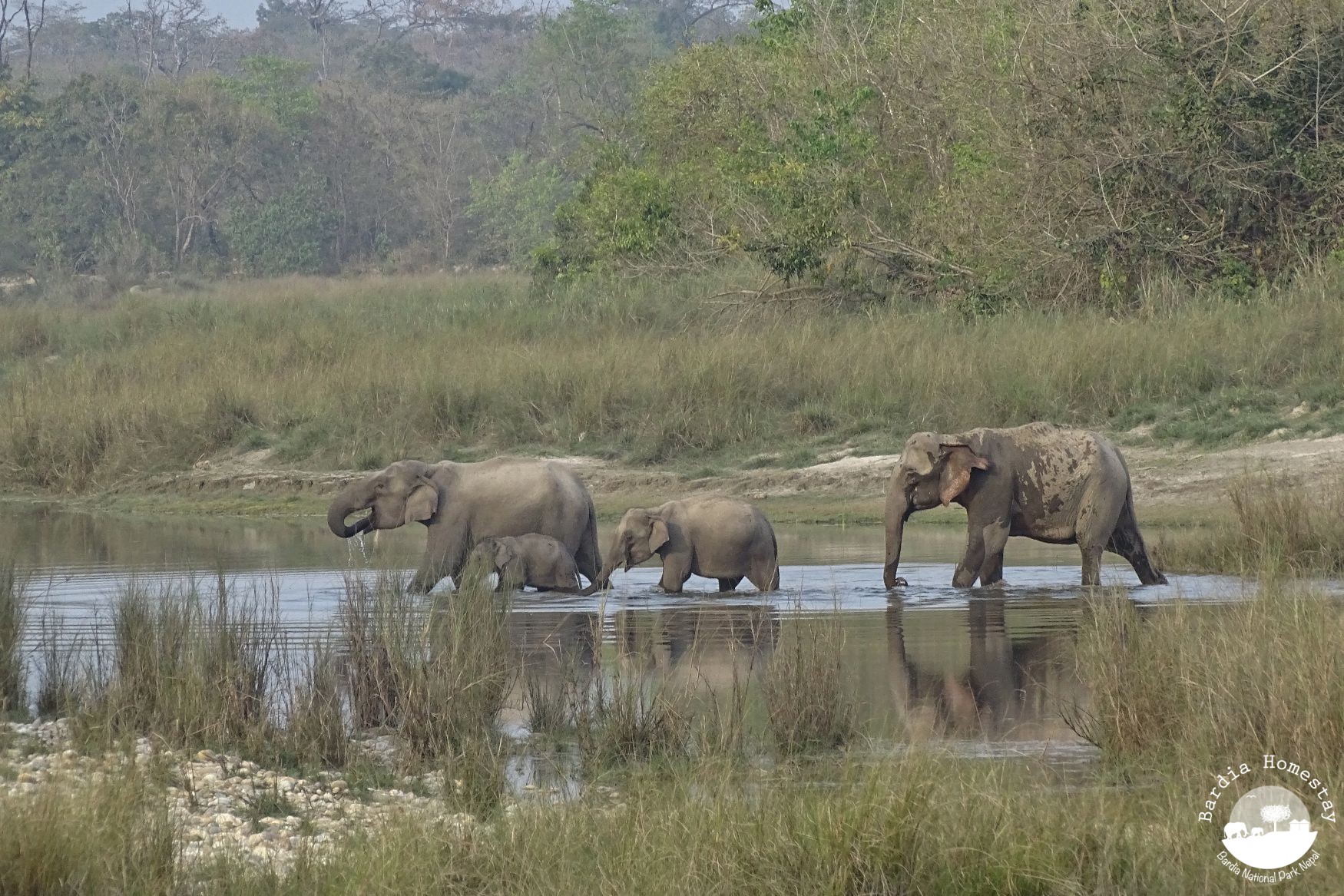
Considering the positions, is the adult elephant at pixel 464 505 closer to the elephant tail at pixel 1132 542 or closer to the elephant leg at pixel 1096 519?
the elephant leg at pixel 1096 519

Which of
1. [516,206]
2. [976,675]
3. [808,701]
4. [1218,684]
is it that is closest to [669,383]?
[976,675]

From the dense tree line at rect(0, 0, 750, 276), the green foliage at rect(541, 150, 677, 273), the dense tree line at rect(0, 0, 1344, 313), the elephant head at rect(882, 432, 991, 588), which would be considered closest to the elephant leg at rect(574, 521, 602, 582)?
the elephant head at rect(882, 432, 991, 588)

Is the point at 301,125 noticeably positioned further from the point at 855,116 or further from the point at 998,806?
the point at 998,806

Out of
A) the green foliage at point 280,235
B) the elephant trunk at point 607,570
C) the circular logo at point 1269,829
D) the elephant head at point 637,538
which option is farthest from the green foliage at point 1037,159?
the green foliage at point 280,235

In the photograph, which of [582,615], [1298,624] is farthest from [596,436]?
[1298,624]

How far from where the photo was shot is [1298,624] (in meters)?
7.62

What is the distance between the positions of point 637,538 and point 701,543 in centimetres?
47

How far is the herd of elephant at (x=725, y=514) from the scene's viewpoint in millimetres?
13750

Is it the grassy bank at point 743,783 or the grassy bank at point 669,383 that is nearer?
the grassy bank at point 743,783

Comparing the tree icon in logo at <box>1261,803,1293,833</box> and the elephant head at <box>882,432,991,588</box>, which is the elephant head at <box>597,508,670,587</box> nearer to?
the elephant head at <box>882,432,991,588</box>

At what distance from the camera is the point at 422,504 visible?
47.1ft

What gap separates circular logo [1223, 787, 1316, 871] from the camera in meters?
5.70

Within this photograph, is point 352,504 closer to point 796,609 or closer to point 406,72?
point 796,609

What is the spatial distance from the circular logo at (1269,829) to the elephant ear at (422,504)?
8796 millimetres
